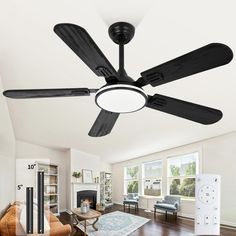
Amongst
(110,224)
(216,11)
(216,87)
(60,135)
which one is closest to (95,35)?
(216,11)

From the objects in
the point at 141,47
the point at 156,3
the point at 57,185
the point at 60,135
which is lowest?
the point at 57,185

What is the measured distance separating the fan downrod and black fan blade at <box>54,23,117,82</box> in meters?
0.41

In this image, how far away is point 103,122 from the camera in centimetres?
188

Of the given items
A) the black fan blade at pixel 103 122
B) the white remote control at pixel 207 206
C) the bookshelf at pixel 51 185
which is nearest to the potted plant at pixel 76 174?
the bookshelf at pixel 51 185

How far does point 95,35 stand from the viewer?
2197 millimetres

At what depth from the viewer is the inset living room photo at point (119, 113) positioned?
159 centimetres

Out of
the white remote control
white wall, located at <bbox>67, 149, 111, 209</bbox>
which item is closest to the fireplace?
white wall, located at <bbox>67, 149, 111, 209</bbox>

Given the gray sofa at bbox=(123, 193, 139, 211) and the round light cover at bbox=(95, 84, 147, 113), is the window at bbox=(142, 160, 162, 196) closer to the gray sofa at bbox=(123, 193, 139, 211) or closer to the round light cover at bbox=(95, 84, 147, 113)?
the gray sofa at bbox=(123, 193, 139, 211)

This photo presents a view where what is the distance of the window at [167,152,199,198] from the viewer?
6.89m

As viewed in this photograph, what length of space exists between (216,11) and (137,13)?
678mm

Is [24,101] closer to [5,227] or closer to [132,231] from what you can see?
[5,227]

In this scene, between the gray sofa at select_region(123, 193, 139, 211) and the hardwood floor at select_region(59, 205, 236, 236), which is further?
the gray sofa at select_region(123, 193, 139, 211)

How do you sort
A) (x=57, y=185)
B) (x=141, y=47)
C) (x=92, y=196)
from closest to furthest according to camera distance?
(x=141, y=47) < (x=57, y=185) < (x=92, y=196)

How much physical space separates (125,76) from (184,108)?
1.76ft
